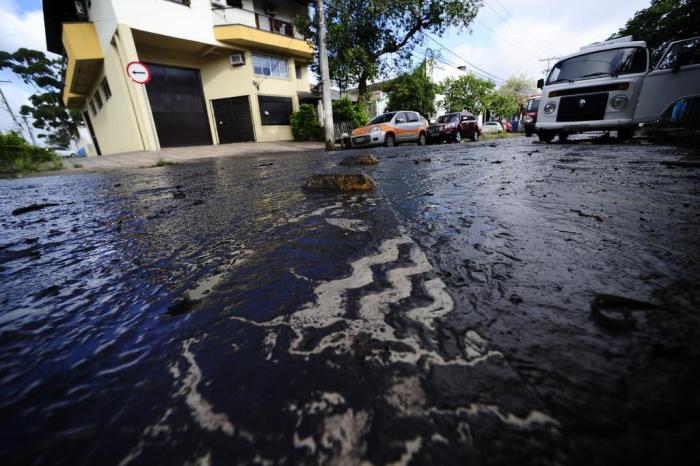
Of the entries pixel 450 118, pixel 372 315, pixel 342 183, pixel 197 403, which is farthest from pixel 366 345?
pixel 450 118

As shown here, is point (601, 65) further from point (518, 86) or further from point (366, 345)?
point (518, 86)

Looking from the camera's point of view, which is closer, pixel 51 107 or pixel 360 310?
pixel 360 310

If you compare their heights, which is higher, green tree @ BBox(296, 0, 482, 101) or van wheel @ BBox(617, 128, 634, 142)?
green tree @ BBox(296, 0, 482, 101)

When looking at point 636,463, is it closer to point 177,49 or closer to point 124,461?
→ point 124,461

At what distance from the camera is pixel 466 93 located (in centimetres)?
2919

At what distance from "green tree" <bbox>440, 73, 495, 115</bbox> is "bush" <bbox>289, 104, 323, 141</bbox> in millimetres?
17353

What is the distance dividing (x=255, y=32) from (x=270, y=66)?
2.07m

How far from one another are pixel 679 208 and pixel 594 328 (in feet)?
5.36

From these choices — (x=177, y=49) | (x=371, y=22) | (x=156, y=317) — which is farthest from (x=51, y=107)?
(x=156, y=317)

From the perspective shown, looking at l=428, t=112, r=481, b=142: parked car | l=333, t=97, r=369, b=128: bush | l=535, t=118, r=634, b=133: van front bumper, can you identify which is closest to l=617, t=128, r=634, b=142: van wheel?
l=535, t=118, r=634, b=133: van front bumper

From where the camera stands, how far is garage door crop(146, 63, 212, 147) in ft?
47.2

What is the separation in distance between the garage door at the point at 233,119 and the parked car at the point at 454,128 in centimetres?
973

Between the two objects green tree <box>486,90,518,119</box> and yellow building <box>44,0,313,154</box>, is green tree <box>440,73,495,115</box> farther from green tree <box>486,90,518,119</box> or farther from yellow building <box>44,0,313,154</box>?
yellow building <box>44,0,313,154</box>

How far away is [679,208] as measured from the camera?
1.75m
